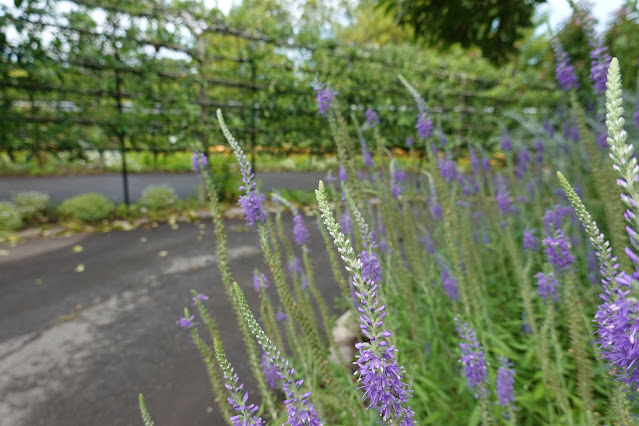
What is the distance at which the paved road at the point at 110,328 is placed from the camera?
2.59 m

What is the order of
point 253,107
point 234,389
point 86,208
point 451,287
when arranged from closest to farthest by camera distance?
point 234,389
point 451,287
point 86,208
point 253,107

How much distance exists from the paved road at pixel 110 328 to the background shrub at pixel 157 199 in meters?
1.53

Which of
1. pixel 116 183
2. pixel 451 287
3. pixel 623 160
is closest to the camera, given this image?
pixel 623 160

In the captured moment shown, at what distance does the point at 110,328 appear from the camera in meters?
3.62

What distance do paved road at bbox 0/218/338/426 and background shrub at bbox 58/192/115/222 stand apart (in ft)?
2.61

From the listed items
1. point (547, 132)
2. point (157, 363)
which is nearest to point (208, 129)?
point (157, 363)

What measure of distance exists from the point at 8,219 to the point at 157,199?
241cm

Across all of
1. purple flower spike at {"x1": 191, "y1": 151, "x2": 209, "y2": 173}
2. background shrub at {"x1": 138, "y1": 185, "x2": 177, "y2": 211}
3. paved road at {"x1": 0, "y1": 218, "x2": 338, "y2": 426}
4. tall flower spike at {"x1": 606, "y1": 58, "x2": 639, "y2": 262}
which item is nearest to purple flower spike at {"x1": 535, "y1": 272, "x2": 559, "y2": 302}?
tall flower spike at {"x1": 606, "y1": 58, "x2": 639, "y2": 262}

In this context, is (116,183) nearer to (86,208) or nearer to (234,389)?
(86,208)

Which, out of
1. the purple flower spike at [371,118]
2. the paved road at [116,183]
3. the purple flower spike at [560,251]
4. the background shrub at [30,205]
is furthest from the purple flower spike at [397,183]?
the background shrub at [30,205]

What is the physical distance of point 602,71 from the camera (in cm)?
196

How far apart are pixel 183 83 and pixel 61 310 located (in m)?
4.96

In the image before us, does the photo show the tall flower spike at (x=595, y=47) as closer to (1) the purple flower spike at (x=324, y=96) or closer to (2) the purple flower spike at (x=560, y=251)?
(2) the purple flower spike at (x=560, y=251)

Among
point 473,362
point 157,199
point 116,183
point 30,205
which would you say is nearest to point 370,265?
point 473,362
